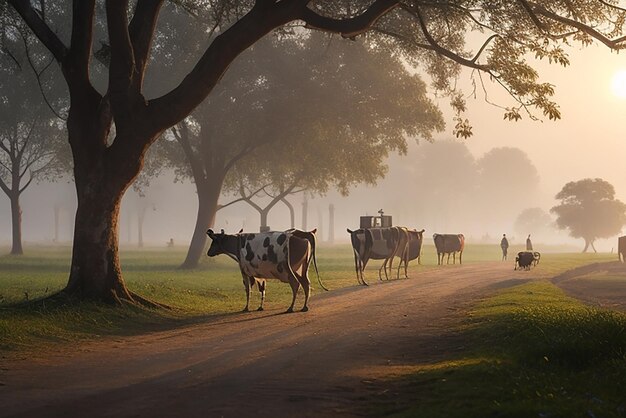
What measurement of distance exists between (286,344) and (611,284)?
66.5 feet

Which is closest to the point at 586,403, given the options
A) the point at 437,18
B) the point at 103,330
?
the point at 103,330

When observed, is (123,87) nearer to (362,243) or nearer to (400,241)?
(362,243)

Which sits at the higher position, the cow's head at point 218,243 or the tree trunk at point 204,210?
the tree trunk at point 204,210

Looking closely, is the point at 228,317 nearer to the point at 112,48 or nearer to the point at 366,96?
the point at 112,48

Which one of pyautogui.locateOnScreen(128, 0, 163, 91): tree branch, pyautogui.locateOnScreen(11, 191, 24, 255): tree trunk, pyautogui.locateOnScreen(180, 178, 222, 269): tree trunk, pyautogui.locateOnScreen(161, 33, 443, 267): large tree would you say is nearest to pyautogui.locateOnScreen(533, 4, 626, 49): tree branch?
pyautogui.locateOnScreen(128, 0, 163, 91): tree branch

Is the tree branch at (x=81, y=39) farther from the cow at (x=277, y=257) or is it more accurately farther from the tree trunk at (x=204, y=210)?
the tree trunk at (x=204, y=210)

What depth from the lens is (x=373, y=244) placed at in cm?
3203

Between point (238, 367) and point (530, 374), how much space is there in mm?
4402

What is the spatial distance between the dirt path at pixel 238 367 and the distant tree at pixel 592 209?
84943 millimetres

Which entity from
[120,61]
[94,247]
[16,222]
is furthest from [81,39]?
[16,222]

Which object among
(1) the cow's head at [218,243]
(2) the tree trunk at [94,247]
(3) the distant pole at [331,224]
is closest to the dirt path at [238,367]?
(1) the cow's head at [218,243]

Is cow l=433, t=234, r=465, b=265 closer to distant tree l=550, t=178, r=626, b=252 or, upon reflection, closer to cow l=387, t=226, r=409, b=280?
cow l=387, t=226, r=409, b=280

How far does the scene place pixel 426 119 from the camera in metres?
42.3

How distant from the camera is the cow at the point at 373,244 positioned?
3133cm
